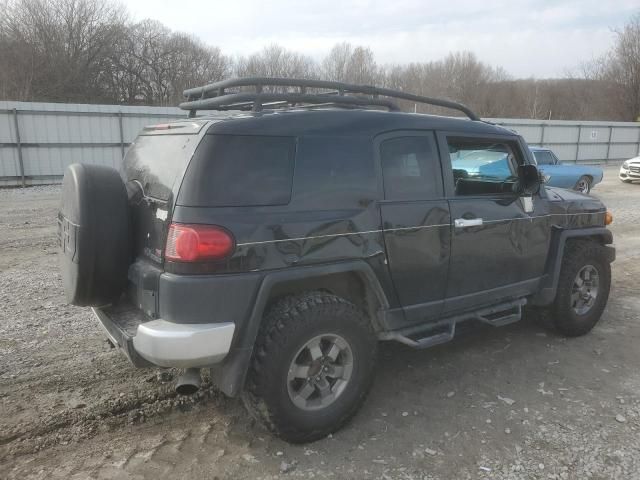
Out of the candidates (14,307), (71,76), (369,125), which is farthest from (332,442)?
(71,76)

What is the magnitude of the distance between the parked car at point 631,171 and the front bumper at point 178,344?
20.4 meters

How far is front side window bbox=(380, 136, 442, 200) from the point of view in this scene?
3379mm

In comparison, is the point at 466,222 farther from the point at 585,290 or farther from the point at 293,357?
the point at 585,290

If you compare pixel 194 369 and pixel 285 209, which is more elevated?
pixel 285 209

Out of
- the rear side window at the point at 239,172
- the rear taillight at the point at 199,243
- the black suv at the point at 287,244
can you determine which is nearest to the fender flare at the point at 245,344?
the black suv at the point at 287,244

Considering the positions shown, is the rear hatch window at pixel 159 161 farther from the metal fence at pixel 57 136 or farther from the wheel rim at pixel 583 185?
the wheel rim at pixel 583 185

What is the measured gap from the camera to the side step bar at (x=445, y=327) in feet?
11.4

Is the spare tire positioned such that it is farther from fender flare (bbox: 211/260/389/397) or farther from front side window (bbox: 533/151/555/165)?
front side window (bbox: 533/151/555/165)

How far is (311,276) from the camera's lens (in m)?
2.98

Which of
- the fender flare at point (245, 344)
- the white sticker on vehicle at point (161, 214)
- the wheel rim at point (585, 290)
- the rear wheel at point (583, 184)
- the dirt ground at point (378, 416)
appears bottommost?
the dirt ground at point (378, 416)

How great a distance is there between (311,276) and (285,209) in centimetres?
42

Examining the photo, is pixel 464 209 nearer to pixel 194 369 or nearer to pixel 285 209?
pixel 285 209

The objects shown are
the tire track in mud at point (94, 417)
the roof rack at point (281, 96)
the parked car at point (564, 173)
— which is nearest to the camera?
the tire track in mud at point (94, 417)

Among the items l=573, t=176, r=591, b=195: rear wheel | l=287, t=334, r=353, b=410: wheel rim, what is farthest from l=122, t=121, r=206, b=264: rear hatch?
l=573, t=176, r=591, b=195: rear wheel
